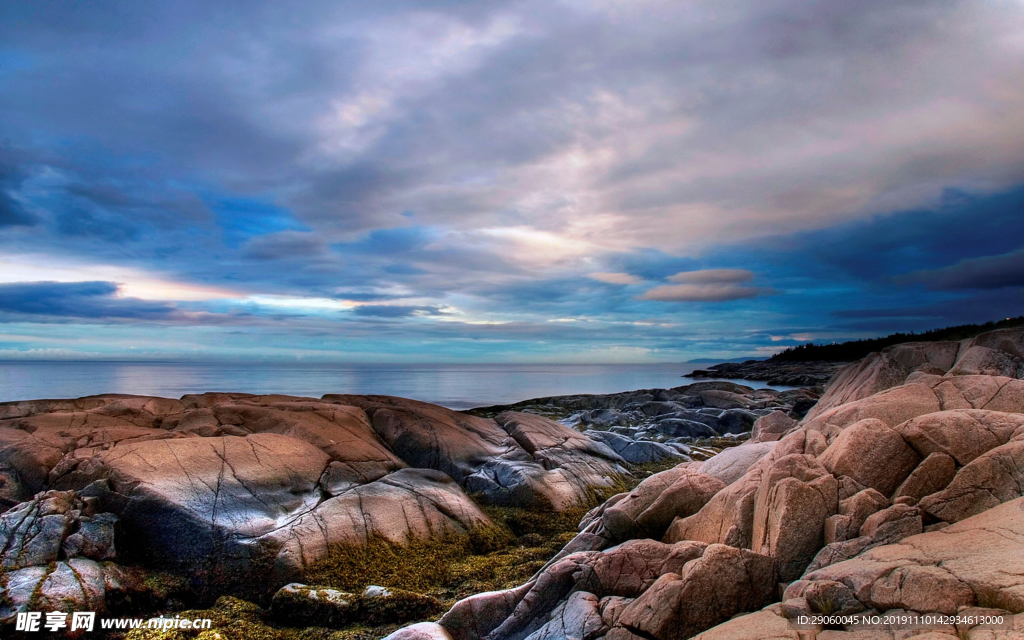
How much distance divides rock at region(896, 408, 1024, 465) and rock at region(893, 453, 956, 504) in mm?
289

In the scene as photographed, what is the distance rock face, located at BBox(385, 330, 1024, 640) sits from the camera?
5.65 meters

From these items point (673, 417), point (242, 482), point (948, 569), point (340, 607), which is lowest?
point (340, 607)

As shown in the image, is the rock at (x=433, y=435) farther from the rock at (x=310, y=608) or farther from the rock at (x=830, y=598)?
the rock at (x=830, y=598)

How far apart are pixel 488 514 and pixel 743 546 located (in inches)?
284

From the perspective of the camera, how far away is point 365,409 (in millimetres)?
18969

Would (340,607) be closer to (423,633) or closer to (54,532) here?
(423,633)

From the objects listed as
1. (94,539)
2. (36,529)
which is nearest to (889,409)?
(94,539)

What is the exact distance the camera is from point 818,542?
7.69 metres

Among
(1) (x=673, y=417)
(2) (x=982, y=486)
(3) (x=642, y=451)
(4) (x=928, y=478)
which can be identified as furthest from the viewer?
(1) (x=673, y=417)

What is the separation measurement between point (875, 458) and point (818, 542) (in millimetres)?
1859

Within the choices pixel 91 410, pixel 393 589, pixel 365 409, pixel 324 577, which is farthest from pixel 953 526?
pixel 91 410

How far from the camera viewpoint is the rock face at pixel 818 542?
565 centimetres

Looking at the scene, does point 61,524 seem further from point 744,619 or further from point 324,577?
point 744,619

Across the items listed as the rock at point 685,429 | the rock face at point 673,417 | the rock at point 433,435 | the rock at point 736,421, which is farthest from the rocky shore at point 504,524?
the rock at point 736,421
